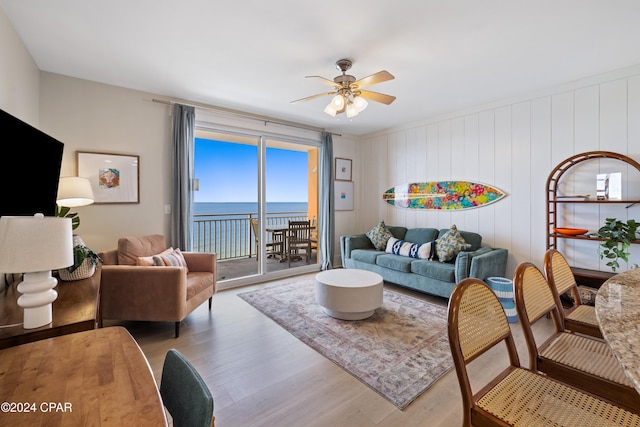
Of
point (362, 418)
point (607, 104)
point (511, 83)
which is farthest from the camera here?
point (511, 83)

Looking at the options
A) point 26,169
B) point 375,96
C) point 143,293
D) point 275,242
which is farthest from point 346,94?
point 275,242

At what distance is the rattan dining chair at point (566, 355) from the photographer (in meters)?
1.10

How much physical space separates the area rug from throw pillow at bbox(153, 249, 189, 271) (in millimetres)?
1027

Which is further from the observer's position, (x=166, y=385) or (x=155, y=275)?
(x=155, y=275)

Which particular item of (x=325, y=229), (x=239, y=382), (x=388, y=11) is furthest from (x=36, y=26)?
(x=325, y=229)

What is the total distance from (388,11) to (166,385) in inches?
100

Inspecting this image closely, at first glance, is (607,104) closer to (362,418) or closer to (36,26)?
(362,418)

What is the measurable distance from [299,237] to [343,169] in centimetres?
168

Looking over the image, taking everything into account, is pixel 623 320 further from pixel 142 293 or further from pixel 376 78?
pixel 142 293

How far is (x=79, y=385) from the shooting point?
33.6 inches

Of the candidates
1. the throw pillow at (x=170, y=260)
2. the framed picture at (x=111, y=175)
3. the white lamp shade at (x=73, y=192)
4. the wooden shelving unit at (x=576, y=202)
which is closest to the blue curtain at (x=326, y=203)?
the throw pillow at (x=170, y=260)

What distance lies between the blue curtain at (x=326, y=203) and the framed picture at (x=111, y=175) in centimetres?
292

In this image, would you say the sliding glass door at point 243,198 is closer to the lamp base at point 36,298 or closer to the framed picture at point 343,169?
the framed picture at point 343,169

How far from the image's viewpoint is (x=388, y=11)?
211cm
